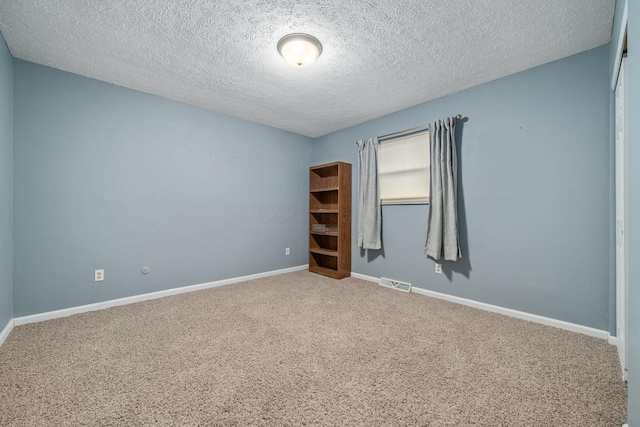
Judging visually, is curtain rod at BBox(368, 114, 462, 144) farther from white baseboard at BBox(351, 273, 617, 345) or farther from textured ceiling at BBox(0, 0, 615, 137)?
white baseboard at BBox(351, 273, 617, 345)

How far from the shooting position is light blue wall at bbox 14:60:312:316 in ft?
7.75

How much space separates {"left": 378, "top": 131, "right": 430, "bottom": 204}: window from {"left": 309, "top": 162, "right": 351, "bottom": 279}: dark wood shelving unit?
597 millimetres

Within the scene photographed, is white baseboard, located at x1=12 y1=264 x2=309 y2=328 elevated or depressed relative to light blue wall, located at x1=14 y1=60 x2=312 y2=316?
depressed

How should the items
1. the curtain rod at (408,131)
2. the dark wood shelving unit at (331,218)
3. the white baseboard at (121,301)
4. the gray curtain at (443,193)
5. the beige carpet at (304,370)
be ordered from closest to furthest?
the beige carpet at (304,370), the white baseboard at (121,301), the gray curtain at (443,193), the curtain rod at (408,131), the dark wood shelving unit at (331,218)

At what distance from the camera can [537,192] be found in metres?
2.38

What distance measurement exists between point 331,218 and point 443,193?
80.6 inches

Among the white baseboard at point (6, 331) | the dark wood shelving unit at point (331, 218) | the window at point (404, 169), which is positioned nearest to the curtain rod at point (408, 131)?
the window at point (404, 169)

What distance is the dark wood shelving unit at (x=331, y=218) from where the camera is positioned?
3941mm

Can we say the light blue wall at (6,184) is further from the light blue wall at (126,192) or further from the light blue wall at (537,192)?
the light blue wall at (537,192)

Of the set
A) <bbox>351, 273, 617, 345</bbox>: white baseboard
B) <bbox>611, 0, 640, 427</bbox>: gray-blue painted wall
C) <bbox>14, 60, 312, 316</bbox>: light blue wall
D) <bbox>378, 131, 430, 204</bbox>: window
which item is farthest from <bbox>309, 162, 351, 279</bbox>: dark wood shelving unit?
<bbox>611, 0, 640, 427</bbox>: gray-blue painted wall

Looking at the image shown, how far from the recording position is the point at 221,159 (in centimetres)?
357

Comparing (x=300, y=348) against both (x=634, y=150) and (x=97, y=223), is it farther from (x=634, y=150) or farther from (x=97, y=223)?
(x=97, y=223)

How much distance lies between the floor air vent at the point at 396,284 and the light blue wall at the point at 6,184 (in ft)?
11.8

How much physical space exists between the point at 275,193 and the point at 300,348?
2.69 m
